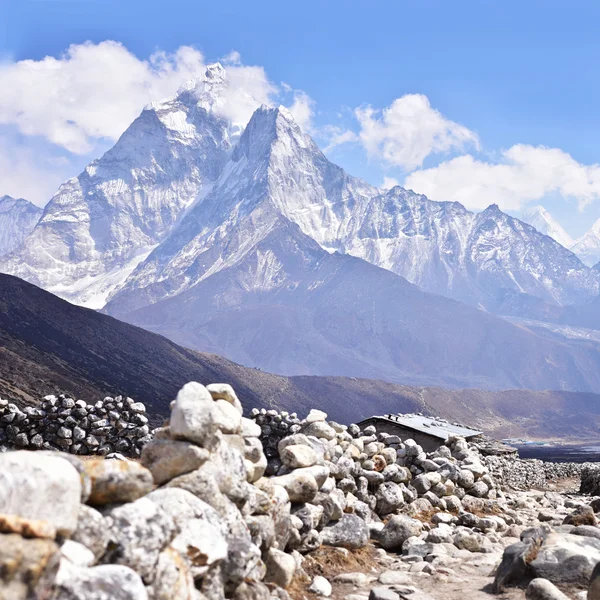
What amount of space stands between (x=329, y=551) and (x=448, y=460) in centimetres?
984

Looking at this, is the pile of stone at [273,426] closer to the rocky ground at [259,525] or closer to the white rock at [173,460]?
the rocky ground at [259,525]

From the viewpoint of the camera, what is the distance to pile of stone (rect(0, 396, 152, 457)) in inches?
660

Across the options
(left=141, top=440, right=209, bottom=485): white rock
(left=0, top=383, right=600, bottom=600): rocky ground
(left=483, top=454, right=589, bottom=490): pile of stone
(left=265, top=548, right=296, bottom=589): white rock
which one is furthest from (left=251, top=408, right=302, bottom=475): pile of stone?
(left=483, top=454, right=589, bottom=490): pile of stone

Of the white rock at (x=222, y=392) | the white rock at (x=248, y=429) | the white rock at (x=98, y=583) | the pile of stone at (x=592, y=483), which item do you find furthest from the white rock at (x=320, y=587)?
the pile of stone at (x=592, y=483)

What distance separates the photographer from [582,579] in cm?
1002

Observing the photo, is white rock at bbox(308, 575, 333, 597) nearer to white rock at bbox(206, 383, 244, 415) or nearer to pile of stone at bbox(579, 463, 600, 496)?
white rock at bbox(206, 383, 244, 415)

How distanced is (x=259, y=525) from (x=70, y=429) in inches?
365

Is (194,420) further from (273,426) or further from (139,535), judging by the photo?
(273,426)

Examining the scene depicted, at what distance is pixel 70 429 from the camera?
55.5ft

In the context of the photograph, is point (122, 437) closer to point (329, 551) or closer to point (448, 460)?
point (329, 551)

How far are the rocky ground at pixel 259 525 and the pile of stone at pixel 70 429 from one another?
3535 mm

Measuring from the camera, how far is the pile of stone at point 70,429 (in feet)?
55.0

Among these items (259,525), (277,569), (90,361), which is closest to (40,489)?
(259,525)

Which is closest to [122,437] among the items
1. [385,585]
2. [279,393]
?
[385,585]
